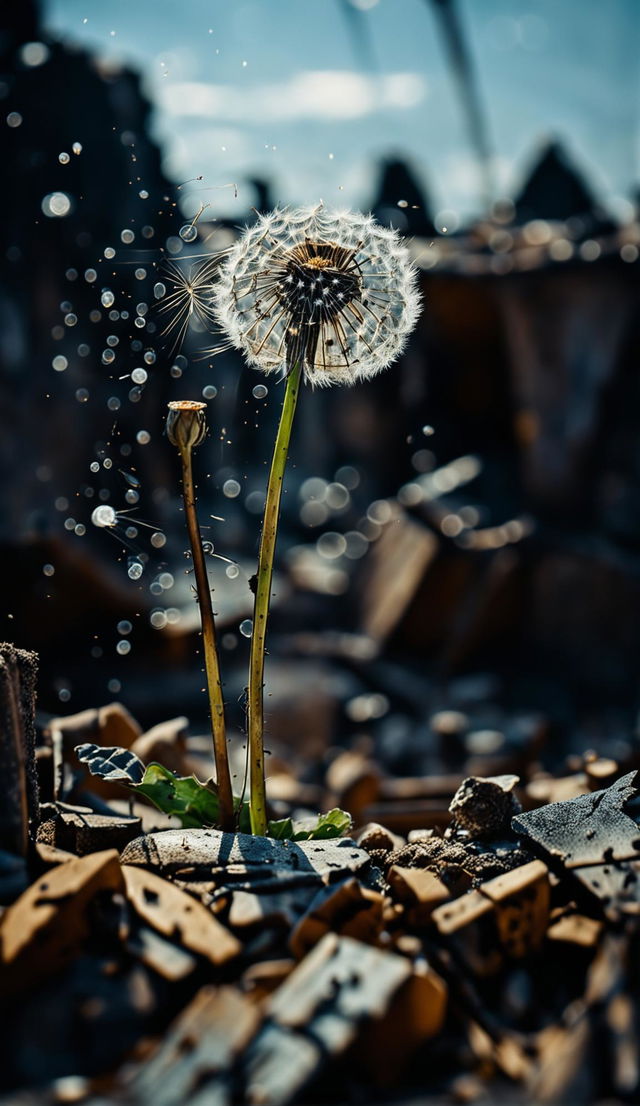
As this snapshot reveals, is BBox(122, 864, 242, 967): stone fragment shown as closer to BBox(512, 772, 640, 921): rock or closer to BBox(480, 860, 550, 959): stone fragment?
BBox(480, 860, 550, 959): stone fragment

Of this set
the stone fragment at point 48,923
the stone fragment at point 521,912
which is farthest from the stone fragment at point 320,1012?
the stone fragment at point 48,923

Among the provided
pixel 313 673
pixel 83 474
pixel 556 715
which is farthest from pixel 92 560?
pixel 556 715

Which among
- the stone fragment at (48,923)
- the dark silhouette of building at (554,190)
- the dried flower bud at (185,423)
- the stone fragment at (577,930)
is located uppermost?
the dark silhouette of building at (554,190)

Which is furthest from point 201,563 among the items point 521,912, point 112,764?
point 521,912

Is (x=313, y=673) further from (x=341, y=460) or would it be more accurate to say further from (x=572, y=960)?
(x=341, y=460)

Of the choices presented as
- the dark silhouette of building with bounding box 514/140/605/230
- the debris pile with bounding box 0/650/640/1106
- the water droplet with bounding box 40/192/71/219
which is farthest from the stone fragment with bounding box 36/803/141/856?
the dark silhouette of building with bounding box 514/140/605/230

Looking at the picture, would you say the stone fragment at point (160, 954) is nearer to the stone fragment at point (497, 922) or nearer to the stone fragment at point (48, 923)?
the stone fragment at point (48, 923)
